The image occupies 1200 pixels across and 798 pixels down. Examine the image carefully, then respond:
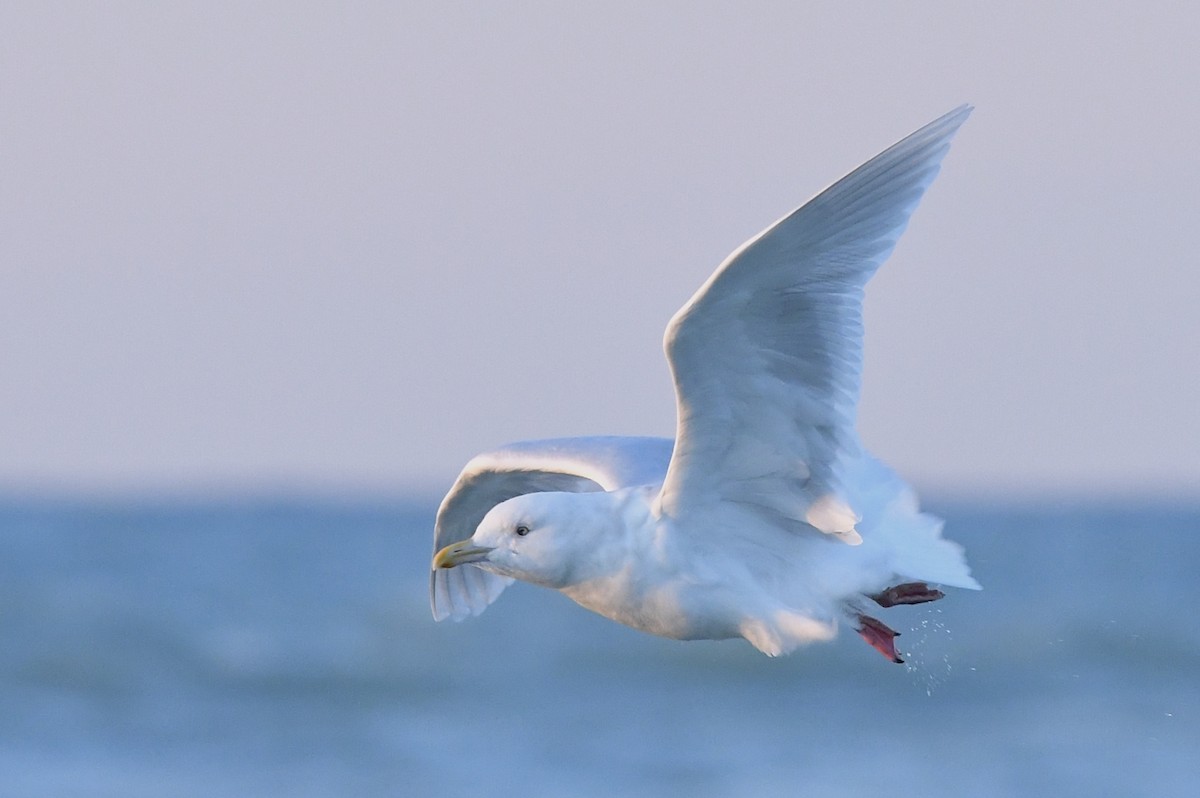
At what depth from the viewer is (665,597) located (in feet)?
19.0

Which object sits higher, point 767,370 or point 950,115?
point 950,115

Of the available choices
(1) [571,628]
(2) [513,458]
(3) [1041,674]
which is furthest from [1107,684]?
(2) [513,458]

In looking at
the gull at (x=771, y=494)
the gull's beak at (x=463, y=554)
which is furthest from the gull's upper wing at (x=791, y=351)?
the gull's beak at (x=463, y=554)

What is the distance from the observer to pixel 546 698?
19188mm

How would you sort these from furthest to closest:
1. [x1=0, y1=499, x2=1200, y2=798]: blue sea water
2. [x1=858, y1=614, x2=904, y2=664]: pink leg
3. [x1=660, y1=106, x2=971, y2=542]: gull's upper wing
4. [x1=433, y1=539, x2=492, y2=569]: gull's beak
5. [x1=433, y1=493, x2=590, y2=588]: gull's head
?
[x1=0, y1=499, x2=1200, y2=798]: blue sea water < [x1=858, y1=614, x2=904, y2=664]: pink leg < [x1=433, y1=539, x2=492, y2=569]: gull's beak < [x1=433, y1=493, x2=590, y2=588]: gull's head < [x1=660, y1=106, x2=971, y2=542]: gull's upper wing

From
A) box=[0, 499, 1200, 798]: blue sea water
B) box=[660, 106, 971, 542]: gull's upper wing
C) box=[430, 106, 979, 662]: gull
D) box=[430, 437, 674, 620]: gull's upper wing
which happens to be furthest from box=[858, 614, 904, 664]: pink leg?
box=[0, 499, 1200, 798]: blue sea water

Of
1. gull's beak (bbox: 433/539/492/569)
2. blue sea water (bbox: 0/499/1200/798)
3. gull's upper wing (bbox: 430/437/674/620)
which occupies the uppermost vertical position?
gull's upper wing (bbox: 430/437/674/620)

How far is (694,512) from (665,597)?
0.30m

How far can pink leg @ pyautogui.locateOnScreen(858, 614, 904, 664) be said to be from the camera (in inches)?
238

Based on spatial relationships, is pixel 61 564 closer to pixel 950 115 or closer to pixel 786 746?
pixel 786 746

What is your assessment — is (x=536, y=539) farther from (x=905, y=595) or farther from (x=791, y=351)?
(x=905, y=595)

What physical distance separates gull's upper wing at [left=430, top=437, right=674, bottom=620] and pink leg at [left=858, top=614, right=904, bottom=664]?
857 mm

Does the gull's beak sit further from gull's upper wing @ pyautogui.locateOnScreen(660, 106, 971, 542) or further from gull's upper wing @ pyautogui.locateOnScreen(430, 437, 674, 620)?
gull's upper wing @ pyautogui.locateOnScreen(430, 437, 674, 620)

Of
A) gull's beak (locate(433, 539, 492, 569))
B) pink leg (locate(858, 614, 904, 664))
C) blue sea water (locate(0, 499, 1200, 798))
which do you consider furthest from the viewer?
blue sea water (locate(0, 499, 1200, 798))
